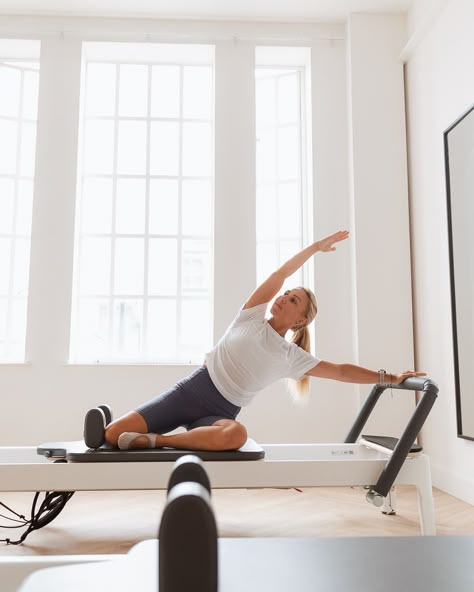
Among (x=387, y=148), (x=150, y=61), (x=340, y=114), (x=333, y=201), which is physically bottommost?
(x=333, y=201)

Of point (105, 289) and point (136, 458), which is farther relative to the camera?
point (105, 289)

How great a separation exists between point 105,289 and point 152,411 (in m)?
2.14

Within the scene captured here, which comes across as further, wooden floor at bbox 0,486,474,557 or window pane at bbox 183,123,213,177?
window pane at bbox 183,123,213,177

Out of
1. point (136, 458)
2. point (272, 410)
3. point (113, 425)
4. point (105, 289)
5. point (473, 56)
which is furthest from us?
point (105, 289)

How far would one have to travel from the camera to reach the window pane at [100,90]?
15.5ft

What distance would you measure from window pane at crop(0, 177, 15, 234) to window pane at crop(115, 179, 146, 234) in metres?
0.79

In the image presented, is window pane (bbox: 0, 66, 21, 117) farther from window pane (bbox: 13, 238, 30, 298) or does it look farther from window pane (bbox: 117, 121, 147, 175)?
window pane (bbox: 13, 238, 30, 298)

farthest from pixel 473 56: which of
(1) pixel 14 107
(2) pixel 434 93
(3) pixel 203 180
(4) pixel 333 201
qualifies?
(1) pixel 14 107

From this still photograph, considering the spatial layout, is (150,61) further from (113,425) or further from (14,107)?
(113,425)

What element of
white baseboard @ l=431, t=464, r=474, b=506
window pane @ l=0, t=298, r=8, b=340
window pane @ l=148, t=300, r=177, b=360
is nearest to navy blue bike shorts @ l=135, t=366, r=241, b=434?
white baseboard @ l=431, t=464, r=474, b=506

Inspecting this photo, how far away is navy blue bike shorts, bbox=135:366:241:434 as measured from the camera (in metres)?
2.55

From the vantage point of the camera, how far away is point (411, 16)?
4355 millimetres

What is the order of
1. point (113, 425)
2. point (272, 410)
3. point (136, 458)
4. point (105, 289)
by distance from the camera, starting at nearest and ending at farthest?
point (136, 458)
point (113, 425)
point (272, 410)
point (105, 289)

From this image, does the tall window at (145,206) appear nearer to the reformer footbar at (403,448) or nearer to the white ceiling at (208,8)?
the white ceiling at (208,8)
